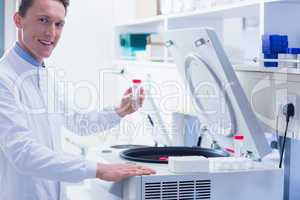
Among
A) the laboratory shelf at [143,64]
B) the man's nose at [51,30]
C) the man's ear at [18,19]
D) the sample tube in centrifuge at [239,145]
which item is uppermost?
the man's ear at [18,19]

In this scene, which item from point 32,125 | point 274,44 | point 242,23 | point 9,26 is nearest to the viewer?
point 274,44

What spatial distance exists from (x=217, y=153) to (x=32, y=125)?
0.74m

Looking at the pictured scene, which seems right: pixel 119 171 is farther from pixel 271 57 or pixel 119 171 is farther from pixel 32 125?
pixel 271 57

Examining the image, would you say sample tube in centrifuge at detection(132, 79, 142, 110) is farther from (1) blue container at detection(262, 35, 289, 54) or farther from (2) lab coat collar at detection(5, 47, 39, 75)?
(1) blue container at detection(262, 35, 289, 54)

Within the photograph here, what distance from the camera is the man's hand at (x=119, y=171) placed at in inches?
57.4

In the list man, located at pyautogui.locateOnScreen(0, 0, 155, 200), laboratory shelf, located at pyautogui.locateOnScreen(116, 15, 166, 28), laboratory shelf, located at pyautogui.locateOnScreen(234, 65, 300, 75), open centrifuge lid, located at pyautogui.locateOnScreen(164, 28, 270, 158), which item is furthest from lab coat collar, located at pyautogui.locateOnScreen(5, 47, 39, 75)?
laboratory shelf, located at pyautogui.locateOnScreen(116, 15, 166, 28)

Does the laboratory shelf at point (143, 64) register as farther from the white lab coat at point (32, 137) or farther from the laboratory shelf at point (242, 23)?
the white lab coat at point (32, 137)

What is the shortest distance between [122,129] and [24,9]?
1640mm

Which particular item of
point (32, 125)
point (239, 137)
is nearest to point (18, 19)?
point (32, 125)

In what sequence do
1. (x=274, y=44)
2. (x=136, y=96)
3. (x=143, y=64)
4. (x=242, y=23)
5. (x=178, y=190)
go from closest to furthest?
(x=178, y=190)
(x=274, y=44)
(x=136, y=96)
(x=242, y=23)
(x=143, y=64)

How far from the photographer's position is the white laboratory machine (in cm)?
146

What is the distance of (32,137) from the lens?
169 centimetres

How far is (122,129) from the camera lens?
3277 mm

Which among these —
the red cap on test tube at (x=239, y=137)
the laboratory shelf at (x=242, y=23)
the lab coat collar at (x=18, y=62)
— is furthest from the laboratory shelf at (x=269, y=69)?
the lab coat collar at (x=18, y=62)
